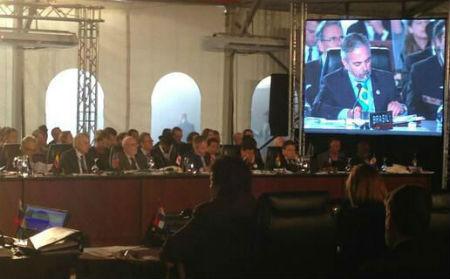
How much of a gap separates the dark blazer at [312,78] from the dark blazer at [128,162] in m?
4.47

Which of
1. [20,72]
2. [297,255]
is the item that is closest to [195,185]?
[297,255]

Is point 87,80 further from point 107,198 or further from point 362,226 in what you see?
point 362,226

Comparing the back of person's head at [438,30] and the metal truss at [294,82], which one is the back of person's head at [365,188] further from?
the back of person's head at [438,30]

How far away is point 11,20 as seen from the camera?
15258mm

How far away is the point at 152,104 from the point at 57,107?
1945 millimetres

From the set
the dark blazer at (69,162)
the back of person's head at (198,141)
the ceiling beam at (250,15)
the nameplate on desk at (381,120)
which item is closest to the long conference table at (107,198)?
the dark blazer at (69,162)

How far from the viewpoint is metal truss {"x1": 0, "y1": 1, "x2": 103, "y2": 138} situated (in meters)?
14.3

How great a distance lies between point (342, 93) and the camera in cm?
1467

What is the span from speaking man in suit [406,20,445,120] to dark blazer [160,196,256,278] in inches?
435

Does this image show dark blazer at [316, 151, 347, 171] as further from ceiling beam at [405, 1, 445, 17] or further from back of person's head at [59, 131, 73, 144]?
ceiling beam at [405, 1, 445, 17]

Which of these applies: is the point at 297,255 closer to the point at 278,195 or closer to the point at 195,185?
the point at 278,195

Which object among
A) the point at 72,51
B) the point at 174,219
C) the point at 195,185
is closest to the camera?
the point at 174,219

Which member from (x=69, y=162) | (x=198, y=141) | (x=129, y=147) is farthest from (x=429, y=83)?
(x=69, y=162)

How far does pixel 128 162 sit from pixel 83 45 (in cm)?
485
